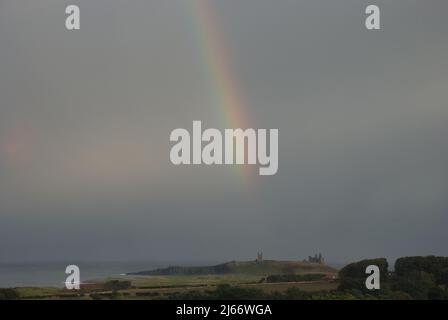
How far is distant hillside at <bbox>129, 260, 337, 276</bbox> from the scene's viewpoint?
12.6 meters

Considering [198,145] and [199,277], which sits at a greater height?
[198,145]

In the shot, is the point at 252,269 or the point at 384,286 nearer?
the point at 384,286

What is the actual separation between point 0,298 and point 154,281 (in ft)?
9.97

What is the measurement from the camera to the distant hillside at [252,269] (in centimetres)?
1261

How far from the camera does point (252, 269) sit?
12844mm

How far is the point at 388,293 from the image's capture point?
477 inches

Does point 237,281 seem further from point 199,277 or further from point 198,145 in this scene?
point 198,145
